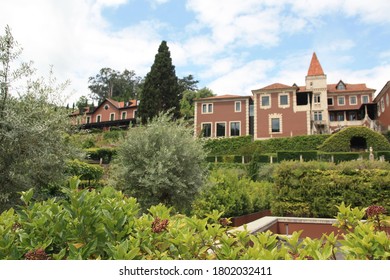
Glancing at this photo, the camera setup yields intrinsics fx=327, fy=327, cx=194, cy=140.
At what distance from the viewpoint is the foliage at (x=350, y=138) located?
33.1 meters

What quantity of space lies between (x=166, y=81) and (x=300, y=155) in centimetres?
1845

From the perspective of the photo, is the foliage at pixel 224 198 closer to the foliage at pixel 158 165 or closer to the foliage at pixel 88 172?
the foliage at pixel 158 165

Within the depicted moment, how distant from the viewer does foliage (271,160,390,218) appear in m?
9.98

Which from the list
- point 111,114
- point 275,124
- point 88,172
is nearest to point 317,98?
point 275,124

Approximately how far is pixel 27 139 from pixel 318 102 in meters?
40.4

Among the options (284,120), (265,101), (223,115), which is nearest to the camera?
(284,120)

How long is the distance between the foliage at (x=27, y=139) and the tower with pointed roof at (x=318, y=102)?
35.2 meters

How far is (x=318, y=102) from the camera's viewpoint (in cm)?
4272

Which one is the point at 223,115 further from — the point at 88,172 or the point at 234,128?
the point at 88,172

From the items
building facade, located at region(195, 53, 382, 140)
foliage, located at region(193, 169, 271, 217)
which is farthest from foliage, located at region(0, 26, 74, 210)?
building facade, located at region(195, 53, 382, 140)

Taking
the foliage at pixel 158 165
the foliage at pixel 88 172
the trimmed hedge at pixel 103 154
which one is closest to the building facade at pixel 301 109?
the trimmed hedge at pixel 103 154

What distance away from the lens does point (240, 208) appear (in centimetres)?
1090

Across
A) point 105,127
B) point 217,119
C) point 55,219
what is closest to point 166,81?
point 217,119
